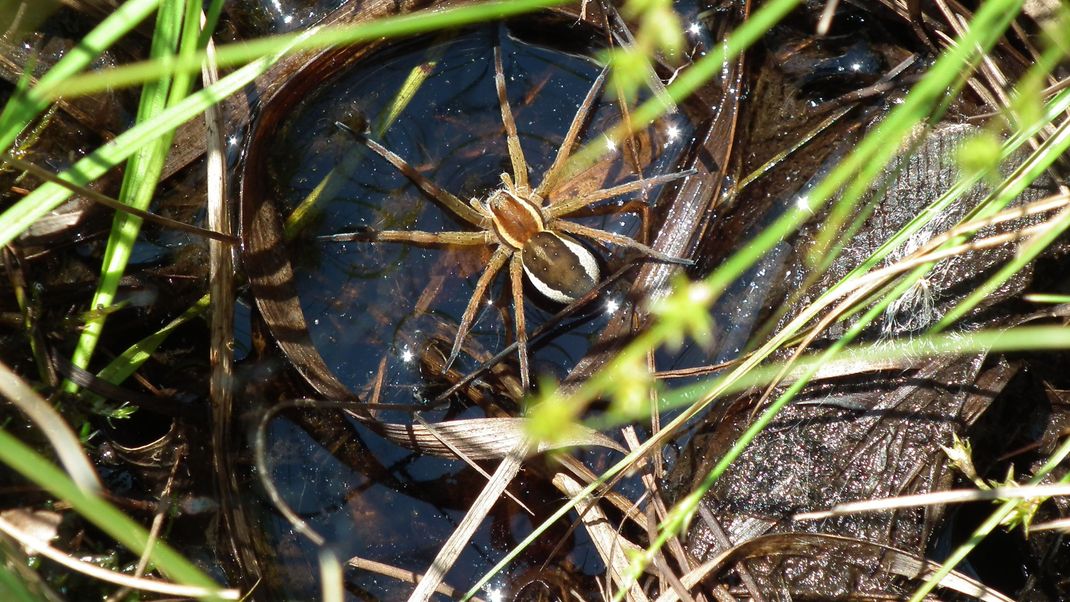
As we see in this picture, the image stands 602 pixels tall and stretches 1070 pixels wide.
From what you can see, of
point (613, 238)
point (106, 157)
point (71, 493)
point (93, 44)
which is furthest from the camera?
point (613, 238)

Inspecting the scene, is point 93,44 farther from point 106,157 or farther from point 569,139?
point 569,139

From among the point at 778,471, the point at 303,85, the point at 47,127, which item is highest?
the point at 303,85

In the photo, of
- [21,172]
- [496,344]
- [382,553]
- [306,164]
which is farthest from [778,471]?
[21,172]

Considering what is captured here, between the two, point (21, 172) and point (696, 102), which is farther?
point (696, 102)

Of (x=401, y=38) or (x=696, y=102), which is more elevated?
(x=401, y=38)

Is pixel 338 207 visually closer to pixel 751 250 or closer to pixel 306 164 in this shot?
pixel 306 164

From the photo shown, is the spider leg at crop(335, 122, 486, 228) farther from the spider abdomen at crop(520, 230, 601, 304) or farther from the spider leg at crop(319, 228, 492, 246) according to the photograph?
the spider abdomen at crop(520, 230, 601, 304)

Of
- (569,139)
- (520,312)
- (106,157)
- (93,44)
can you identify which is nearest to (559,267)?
(520,312)
